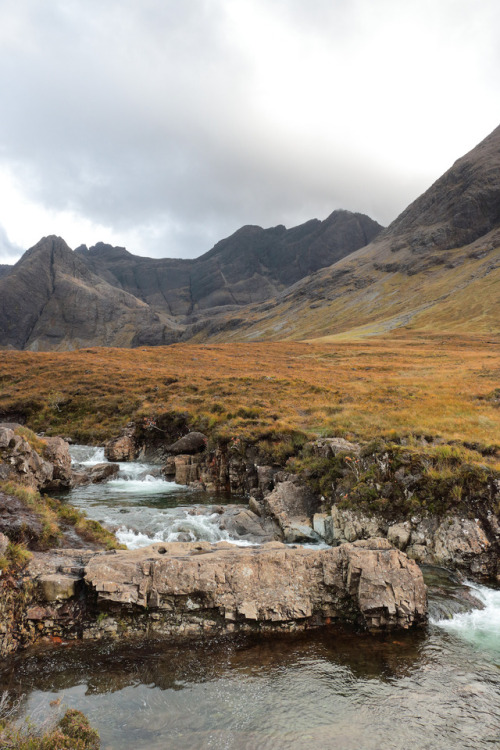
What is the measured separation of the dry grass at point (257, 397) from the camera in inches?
976

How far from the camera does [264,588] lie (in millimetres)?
10758

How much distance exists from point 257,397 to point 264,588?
86.5ft

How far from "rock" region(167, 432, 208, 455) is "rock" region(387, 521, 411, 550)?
16024 mm

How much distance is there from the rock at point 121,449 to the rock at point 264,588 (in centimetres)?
2055

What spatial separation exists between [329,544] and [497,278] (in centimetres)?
17897

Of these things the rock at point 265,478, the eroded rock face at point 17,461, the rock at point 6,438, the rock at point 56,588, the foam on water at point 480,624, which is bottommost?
the foam on water at point 480,624

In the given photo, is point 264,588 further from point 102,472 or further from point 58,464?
point 102,472

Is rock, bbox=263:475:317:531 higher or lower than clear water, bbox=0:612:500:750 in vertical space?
higher

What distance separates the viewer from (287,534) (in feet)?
55.4

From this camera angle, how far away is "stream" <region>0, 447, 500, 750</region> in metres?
7.02

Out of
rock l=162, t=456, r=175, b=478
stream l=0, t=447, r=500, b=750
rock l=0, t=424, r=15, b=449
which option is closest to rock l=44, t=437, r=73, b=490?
rock l=0, t=424, r=15, b=449

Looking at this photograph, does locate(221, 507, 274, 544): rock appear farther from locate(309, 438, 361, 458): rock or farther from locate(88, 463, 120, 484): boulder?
locate(88, 463, 120, 484): boulder

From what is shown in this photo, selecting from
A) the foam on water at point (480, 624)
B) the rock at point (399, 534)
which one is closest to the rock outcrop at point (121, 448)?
the rock at point (399, 534)

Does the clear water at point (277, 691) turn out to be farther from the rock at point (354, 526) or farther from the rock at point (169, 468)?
the rock at point (169, 468)
